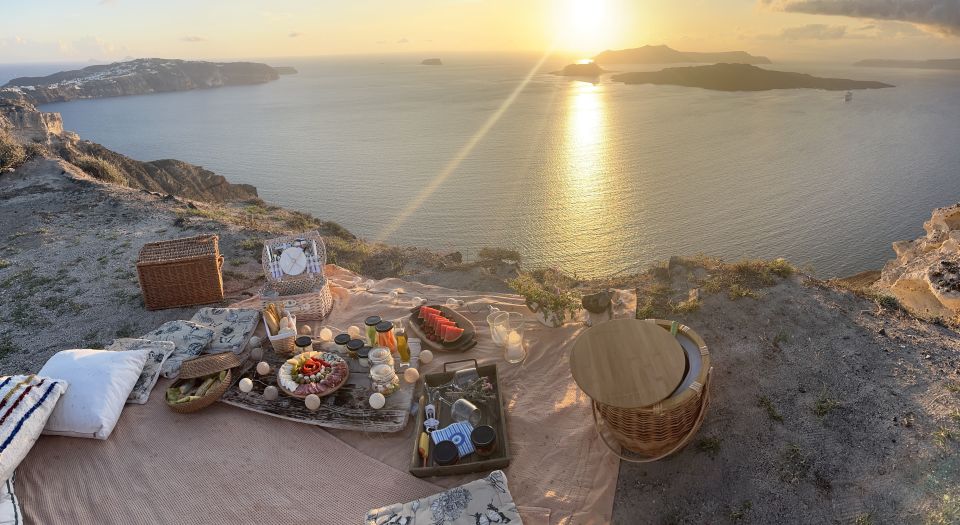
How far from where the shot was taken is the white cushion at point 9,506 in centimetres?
433

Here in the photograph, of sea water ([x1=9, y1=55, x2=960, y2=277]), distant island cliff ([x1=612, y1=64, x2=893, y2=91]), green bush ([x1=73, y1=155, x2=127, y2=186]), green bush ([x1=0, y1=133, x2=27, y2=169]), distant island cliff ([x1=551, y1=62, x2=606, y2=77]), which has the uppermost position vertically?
distant island cliff ([x1=551, y1=62, x2=606, y2=77])

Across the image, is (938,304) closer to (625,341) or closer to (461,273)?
(625,341)

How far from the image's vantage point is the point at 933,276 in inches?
345

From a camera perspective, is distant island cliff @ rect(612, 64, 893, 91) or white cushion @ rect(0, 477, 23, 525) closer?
white cushion @ rect(0, 477, 23, 525)

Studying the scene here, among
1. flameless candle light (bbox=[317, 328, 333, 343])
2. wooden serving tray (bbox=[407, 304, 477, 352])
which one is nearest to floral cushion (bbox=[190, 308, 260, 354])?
flameless candle light (bbox=[317, 328, 333, 343])

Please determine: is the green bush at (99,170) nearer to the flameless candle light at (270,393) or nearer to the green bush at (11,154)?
the green bush at (11,154)

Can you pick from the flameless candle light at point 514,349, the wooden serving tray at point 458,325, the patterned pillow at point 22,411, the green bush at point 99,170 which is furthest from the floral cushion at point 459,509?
the green bush at point 99,170

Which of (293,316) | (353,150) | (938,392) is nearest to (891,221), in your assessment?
(938,392)

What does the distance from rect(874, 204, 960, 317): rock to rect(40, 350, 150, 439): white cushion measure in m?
9.98

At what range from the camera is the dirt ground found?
174 inches

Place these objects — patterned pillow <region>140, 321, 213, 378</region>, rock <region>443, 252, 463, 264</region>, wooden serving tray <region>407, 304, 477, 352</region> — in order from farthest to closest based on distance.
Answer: rock <region>443, 252, 463, 264</region> < wooden serving tray <region>407, 304, 477, 352</region> < patterned pillow <region>140, 321, 213, 378</region>

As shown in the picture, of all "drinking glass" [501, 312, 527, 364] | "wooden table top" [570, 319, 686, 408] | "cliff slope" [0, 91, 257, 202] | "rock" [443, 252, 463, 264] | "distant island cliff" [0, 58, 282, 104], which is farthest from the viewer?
"distant island cliff" [0, 58, 282, 104]

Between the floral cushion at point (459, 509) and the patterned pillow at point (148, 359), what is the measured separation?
3428mm

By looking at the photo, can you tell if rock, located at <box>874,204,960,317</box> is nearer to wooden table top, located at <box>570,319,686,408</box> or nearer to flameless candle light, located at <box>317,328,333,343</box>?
wooden table top, located at <box>570,319,686,408</box>
